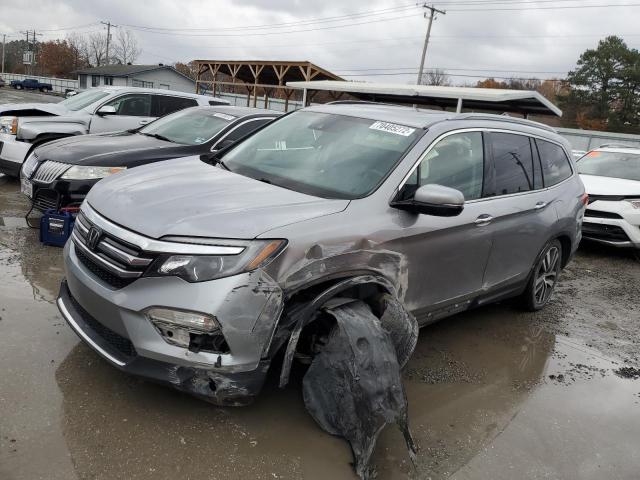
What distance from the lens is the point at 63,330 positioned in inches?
145

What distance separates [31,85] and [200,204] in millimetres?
72342

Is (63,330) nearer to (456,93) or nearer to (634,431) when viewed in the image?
(634,431)

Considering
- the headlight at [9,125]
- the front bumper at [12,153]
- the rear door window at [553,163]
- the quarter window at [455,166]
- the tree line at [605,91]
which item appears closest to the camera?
the quarter window at [455,166]

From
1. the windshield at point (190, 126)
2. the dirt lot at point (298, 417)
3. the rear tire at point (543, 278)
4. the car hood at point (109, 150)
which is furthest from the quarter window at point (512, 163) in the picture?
the windshield at point (190, 126)

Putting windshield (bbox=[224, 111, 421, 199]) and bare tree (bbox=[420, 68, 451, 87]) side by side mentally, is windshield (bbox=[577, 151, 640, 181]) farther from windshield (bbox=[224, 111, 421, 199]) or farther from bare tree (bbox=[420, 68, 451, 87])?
bare tree (bbox=[420, 68, 451, 87])

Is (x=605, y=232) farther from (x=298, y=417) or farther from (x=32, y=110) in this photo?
(x=32, y=110)

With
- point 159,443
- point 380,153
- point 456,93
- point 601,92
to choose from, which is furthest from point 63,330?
point 601,92

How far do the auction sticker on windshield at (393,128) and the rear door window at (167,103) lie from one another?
6.37 m

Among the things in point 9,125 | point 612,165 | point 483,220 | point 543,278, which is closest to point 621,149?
point 612,165

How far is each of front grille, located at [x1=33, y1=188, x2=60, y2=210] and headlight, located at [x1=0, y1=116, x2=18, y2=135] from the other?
10.0 feet

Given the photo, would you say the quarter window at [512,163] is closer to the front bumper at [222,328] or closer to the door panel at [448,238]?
the door panel at [448,238]

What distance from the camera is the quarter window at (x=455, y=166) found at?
3516 millimetres

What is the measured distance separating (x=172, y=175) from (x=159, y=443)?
1637mm

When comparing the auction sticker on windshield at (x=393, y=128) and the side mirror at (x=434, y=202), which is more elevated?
the auction sticker on windshield at (x=393, y=128)
